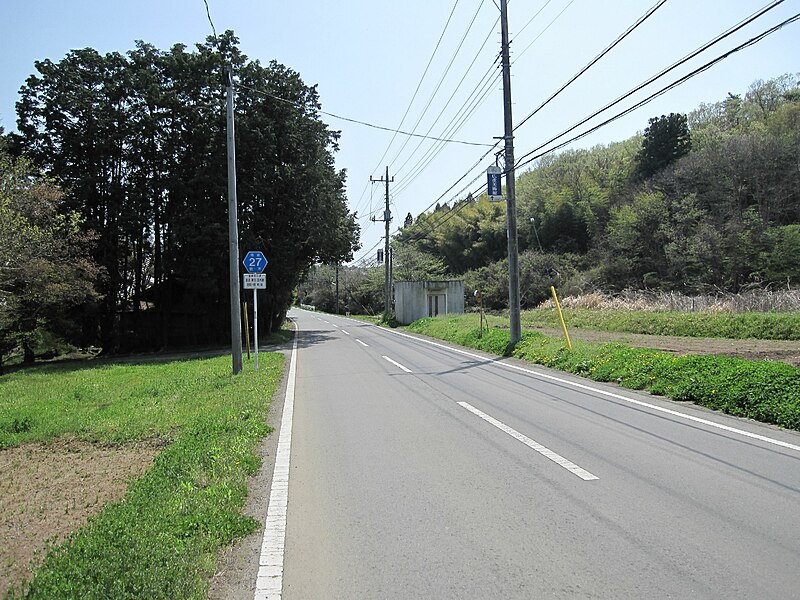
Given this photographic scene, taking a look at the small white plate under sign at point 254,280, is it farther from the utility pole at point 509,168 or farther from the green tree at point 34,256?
the utility pole at point 509,168

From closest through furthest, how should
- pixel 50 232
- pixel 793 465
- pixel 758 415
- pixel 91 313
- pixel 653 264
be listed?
pixel 793 465, pixel 758 415, pixel 50 232, pixel 91 313, pixel 653 264

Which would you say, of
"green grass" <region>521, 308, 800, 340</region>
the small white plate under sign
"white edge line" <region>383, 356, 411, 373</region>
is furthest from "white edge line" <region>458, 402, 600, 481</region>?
"green grass" <region>521, 308, 800, 340</region>

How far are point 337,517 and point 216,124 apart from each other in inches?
1008

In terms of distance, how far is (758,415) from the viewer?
314 inches

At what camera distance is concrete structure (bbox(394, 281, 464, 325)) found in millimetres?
40062

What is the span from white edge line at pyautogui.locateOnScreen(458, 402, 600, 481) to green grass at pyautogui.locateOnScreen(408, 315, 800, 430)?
3553 millimetres

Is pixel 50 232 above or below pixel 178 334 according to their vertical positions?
above

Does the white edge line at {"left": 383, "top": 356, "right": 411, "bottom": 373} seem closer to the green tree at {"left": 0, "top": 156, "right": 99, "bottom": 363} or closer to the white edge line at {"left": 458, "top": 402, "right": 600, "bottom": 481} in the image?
the white edge line at {"left": 458, "top": 402, "right": 600, "bottom": 481}

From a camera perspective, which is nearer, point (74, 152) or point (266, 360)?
point (266, 360)

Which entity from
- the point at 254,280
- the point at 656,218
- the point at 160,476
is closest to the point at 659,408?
the point at 160,476

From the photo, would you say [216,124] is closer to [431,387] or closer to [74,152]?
[74,152]

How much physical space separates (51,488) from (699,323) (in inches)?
942

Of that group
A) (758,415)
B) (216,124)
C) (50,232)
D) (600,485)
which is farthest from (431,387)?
(216,124)

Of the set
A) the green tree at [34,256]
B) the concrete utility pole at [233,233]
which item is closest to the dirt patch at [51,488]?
the concrete utility pole at [233,233]
